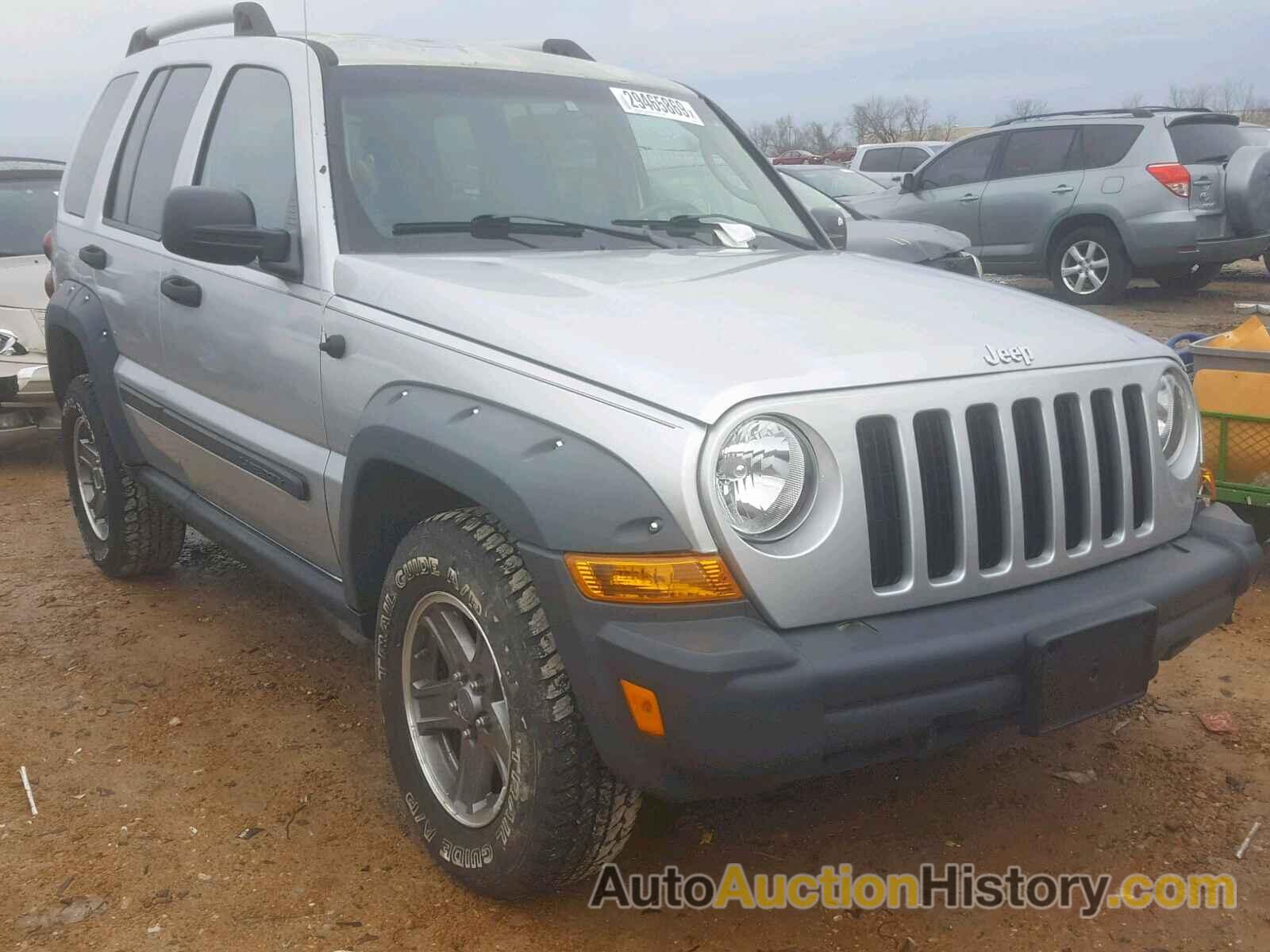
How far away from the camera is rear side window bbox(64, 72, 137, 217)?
15.4ft

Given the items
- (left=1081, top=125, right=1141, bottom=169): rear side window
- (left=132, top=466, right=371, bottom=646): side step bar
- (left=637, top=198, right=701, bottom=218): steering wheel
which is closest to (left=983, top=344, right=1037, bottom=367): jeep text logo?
(left=637, top=198, right=701, bottom=218): steering wheel

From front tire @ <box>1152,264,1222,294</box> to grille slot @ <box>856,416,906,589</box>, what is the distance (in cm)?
1072

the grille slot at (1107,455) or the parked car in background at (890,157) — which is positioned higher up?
the parked car in background at (890,157)

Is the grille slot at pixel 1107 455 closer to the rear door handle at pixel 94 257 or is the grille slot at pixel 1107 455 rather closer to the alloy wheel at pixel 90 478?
the rear door handle at pixel 94 257

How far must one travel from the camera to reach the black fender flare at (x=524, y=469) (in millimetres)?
2250

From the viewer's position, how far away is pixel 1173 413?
296cm

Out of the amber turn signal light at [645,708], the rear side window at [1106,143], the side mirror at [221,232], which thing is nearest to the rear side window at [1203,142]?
the rear side window at [1106,143]

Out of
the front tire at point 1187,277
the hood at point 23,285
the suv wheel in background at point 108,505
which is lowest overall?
the front tire at point 1187,277

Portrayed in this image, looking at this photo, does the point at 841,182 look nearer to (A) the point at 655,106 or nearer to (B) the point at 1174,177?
(B) the point at 1174,177

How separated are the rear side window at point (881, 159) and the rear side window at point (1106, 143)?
8973mm

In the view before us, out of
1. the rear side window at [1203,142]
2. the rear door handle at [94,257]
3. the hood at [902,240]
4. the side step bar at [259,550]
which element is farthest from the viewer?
the rear side window at [1203,142]

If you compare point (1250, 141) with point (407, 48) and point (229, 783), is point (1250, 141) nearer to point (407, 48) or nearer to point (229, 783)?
point (407, 48)

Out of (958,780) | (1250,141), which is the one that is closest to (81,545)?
(958,780)

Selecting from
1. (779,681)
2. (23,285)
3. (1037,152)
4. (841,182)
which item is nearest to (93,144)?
(23,285)
